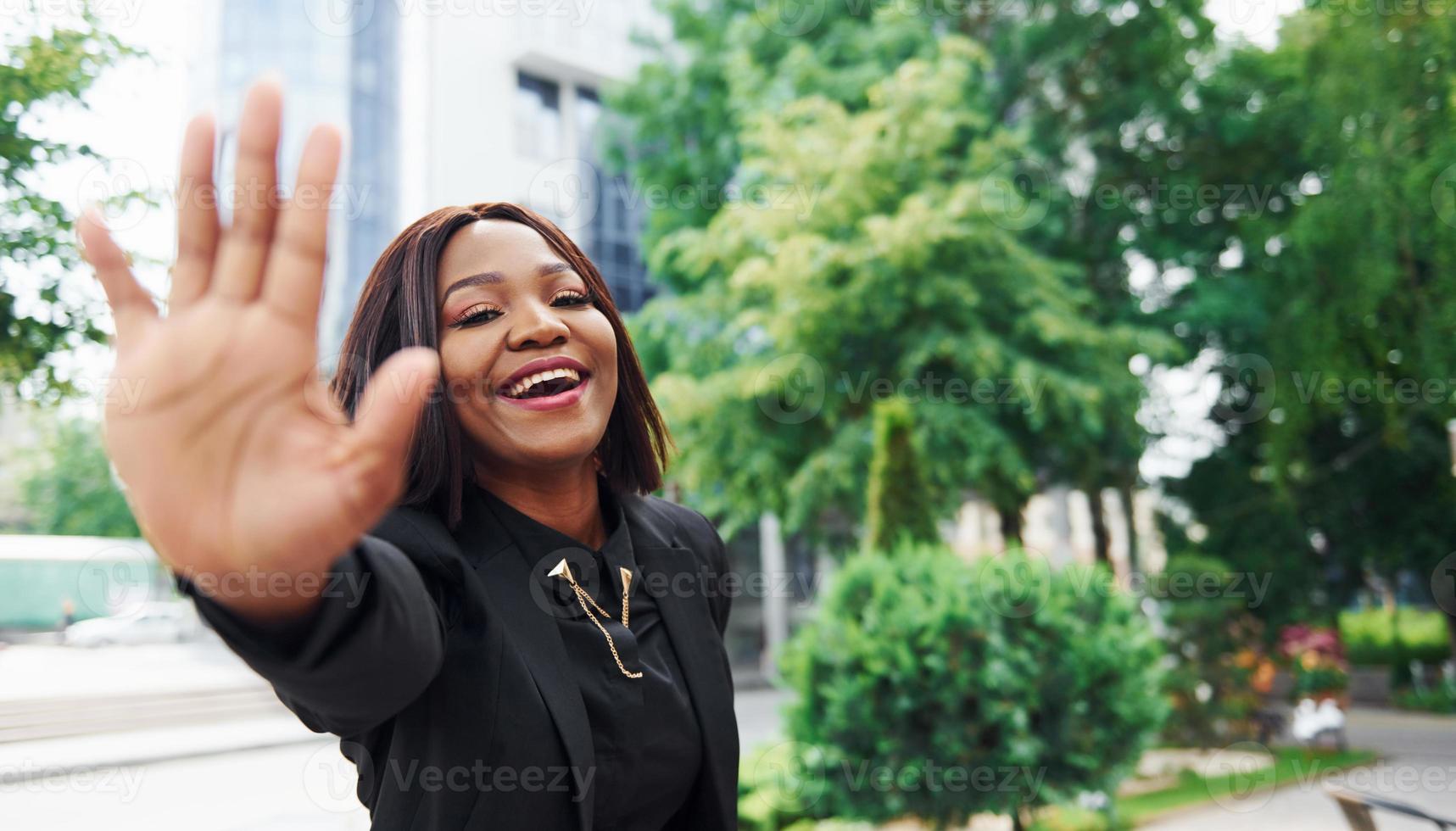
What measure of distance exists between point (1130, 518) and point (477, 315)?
16.0 metres

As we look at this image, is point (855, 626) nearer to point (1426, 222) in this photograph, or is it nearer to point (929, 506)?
point (929, 506)

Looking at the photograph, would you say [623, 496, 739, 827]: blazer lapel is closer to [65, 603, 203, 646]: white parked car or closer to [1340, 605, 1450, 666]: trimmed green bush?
[65, 603, 203, 646]: white parked car

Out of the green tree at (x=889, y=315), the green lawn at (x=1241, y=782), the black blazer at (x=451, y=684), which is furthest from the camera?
the green tree at (x=889, y=315)

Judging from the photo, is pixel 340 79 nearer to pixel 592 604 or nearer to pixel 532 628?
pixel 592 604

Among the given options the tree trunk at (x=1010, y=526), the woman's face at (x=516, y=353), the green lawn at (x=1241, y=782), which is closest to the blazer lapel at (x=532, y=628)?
the woman's face at (x=516, y=353)

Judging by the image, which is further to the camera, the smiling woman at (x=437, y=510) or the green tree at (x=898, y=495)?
the green tree at (x=898, y=495)

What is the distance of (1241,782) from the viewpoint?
359 inches

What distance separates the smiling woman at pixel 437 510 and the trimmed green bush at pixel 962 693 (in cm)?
407

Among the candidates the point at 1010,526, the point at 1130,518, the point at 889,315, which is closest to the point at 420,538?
the point at 889,315

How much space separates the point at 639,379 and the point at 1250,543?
608 inches

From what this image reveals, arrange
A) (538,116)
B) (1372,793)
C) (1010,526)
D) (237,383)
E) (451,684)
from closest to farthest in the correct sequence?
1. (237,383)
2. (451,684)
3. (1372,793)
4. (1010,526)
5. (538,116)

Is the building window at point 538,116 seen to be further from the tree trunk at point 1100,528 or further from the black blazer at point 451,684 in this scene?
the black blazer at point 451,684

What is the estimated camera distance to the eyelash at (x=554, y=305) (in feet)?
4.60

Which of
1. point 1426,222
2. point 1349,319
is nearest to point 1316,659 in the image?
point 1349,319
